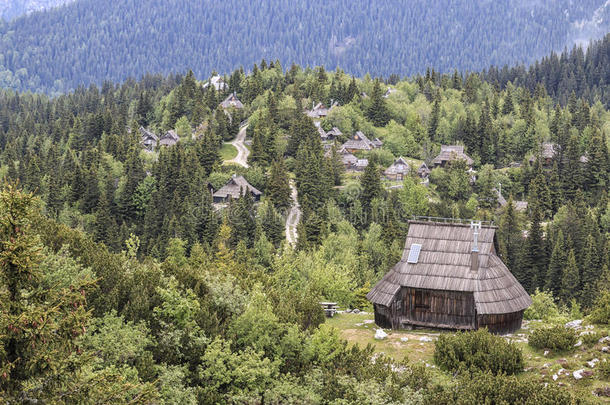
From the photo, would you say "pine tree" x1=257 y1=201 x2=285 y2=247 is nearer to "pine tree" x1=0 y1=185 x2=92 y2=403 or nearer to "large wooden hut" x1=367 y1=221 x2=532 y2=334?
"large wooden hut" x1=367 y1=221 x2=532 y2=334

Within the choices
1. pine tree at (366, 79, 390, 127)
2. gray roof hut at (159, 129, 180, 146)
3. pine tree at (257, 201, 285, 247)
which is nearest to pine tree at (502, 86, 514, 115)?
pine tree at (366, 79, 390, 127)

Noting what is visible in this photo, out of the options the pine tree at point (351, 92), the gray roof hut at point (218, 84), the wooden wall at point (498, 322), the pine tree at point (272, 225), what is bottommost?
the pine tree at point (272, 225)

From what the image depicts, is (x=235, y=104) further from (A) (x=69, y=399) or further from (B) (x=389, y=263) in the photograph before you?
(A) (x=69, y=399)

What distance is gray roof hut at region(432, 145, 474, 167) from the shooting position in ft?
468

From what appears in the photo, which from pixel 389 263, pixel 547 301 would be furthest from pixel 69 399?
pixel 389 263

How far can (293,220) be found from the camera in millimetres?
118625

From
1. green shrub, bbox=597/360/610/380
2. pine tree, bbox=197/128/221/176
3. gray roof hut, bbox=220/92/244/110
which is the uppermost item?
gray roof hut, bbox=220/92/244/110

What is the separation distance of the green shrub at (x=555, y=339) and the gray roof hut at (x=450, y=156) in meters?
106

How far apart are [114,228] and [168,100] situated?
68.3 meters

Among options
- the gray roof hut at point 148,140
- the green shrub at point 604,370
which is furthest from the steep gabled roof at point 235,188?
the green shrub at point 604,370

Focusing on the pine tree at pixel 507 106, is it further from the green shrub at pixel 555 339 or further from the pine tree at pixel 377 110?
the green shrub at pixel 555 339

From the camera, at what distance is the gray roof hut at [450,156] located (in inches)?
5610

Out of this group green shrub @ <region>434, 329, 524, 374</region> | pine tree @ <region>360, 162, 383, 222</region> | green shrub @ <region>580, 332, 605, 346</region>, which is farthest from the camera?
pine tree @ <region>360, 162, 383, 222</region>

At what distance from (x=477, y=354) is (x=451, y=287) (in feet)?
29.5
